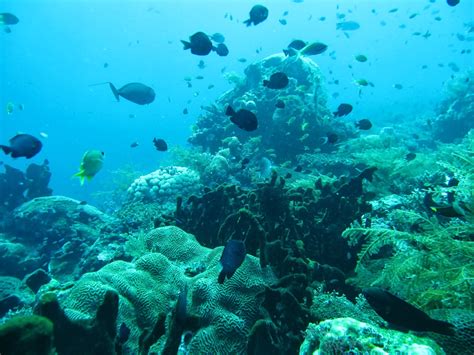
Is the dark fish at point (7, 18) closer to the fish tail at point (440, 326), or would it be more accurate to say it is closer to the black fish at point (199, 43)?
the black fish at point (199, 43)

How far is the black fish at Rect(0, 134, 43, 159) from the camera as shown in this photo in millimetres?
5547

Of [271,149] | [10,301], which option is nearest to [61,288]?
[10,301]

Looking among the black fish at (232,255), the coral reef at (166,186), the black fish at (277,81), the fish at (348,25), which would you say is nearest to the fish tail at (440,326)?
the black fish at (232,255)

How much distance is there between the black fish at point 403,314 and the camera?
2.48 metres

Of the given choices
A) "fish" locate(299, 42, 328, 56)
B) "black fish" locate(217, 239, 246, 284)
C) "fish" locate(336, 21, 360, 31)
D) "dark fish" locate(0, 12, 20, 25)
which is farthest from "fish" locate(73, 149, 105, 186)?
"fish" locate(336, 21, 360, 31)

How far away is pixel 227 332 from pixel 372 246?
204cm

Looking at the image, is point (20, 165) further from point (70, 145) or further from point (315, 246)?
point (315, 246)

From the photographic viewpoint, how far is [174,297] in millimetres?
4082

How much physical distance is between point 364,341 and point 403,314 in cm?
52

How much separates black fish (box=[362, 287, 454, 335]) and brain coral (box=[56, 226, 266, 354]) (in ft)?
4.65

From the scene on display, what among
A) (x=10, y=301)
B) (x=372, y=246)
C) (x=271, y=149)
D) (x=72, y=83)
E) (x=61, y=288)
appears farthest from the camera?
(x=72, y=83)

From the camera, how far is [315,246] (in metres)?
5.55

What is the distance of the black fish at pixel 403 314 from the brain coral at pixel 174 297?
1418 millimetres

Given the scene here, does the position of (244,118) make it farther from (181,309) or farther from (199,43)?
(181,309)
